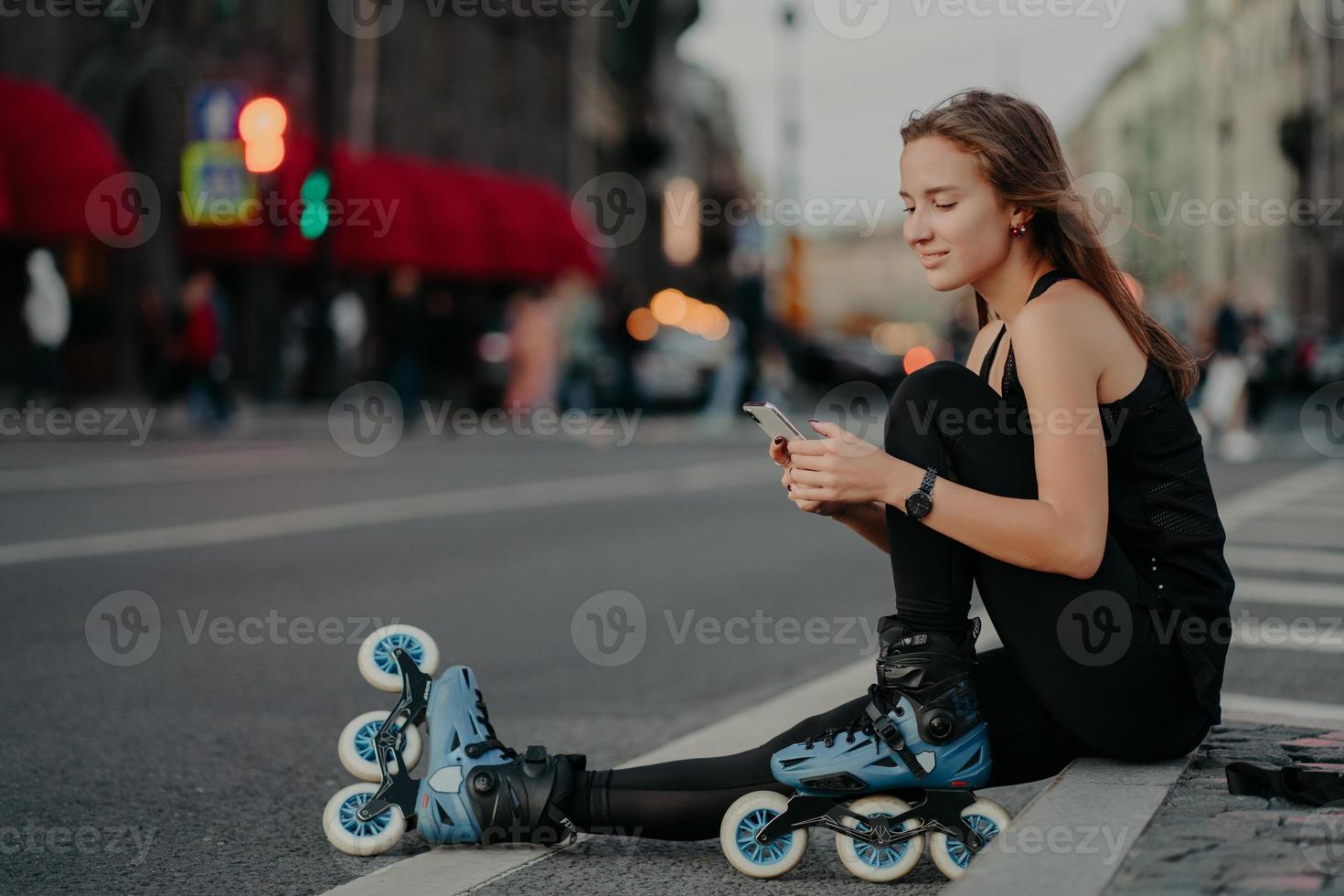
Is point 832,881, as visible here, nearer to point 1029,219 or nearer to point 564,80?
point 1029,219

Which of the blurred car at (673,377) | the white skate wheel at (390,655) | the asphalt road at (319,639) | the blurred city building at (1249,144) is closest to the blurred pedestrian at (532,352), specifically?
the blurred car at (673,377)

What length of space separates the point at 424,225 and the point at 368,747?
2803 cm

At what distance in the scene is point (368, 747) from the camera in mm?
3613

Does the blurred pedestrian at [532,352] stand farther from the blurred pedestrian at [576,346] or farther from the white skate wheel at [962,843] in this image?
the white skate wheel at [962,843]

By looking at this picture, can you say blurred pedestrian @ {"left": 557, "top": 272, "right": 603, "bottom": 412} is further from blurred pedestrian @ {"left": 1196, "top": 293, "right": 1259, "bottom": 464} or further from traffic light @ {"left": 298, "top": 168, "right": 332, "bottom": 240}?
blurred pedestrian @ {"left": 1196, "top": 293, "right": 1259, "bottom": 464}

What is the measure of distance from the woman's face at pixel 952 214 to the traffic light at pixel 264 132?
20.0 metres

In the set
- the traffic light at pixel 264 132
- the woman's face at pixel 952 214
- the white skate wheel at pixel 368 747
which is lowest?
the white skate wheel at pixel 368 747

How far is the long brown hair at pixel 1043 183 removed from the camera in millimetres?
3299

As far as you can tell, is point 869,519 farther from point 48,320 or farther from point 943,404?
point 48,320

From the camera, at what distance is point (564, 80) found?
43.8 m

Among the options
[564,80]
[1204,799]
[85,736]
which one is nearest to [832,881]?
[1204,799]

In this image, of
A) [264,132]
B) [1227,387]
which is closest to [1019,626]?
[1227,387]

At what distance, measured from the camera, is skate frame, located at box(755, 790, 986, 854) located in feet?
10.8

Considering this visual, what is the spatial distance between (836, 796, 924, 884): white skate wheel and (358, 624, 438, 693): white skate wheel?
0.90 meters
